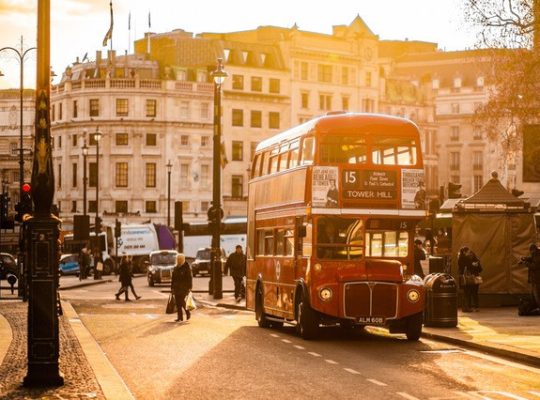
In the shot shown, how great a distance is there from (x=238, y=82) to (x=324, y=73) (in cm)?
949

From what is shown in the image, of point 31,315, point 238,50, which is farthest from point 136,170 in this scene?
point 31,315

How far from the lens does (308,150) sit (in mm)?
25203

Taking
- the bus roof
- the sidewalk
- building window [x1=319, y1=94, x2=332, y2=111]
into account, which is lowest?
the sidewalk

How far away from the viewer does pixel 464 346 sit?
2344cm

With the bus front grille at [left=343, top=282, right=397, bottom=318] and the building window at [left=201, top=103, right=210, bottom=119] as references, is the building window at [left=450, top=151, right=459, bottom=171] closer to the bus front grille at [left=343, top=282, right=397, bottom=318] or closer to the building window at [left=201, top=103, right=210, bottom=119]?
the building window at [left=201, top=103, right=210, bottom=119]

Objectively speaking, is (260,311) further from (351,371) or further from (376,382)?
(376,382)

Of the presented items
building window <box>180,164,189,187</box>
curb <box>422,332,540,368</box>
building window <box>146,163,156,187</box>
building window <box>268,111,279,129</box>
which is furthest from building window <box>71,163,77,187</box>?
curb <box>422,332,540,368</box>

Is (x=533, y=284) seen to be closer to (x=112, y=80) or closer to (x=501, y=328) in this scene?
(x=501, y=328)

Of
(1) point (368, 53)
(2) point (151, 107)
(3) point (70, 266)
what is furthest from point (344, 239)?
(1) point (368, 53)

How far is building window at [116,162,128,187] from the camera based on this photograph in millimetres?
113188

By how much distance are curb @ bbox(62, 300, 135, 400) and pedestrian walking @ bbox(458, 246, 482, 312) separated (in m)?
10.3

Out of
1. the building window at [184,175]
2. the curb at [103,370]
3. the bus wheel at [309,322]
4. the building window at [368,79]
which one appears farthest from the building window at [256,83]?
the bus wheel at [309,322]

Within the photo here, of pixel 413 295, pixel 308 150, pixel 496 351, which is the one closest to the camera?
pixel 496 351

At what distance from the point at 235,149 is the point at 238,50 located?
30.2 feet
